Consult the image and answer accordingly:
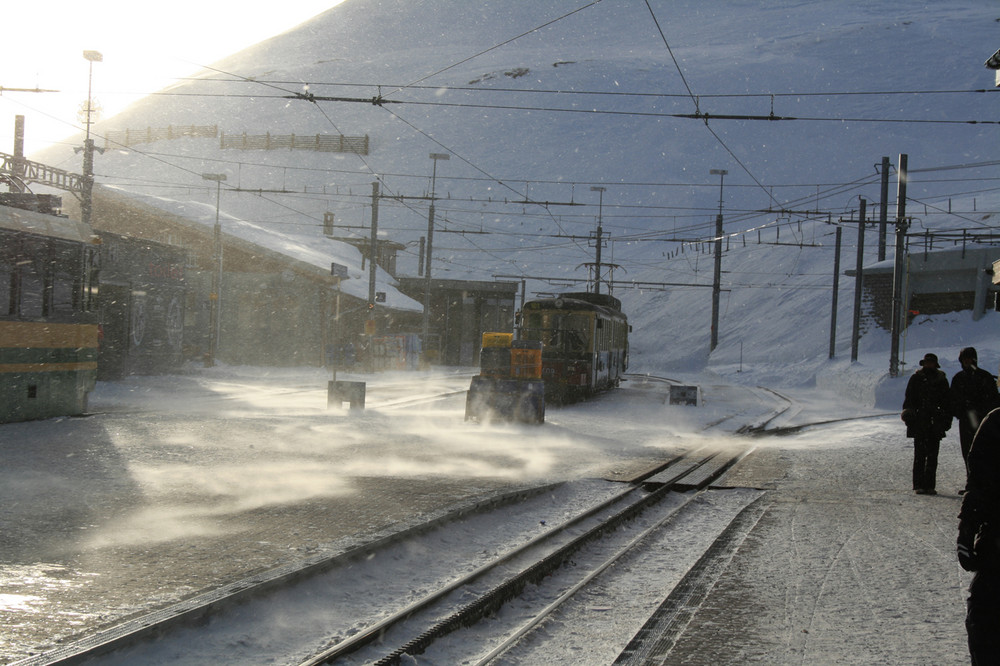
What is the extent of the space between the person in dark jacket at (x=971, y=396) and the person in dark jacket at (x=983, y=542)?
692cm

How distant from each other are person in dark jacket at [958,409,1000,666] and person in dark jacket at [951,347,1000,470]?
273 inches

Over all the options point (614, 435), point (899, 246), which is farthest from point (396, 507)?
point (899, 246)

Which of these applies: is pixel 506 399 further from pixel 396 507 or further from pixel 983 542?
pixel 983 542

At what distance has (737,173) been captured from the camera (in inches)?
4803

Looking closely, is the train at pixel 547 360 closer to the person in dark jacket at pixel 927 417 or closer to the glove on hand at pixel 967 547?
the person in dark jacket at pixel 927 417

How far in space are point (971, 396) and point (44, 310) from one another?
46.2ft

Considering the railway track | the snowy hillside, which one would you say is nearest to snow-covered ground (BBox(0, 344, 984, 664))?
the railway track

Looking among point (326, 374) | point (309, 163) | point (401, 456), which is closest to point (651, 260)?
point (309, 163)

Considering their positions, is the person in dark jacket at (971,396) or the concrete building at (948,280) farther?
the concrete building at (948,280)

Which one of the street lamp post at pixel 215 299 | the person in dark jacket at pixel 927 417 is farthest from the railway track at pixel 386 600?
the street lamp post at pixel 215 299

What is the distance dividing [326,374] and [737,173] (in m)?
98.1

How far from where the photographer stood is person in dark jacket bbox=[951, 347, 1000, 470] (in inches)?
393

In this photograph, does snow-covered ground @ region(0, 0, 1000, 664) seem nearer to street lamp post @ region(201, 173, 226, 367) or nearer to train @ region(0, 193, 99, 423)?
train @ region(0, 193, 99, 423)

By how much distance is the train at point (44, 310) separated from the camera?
1402cm
